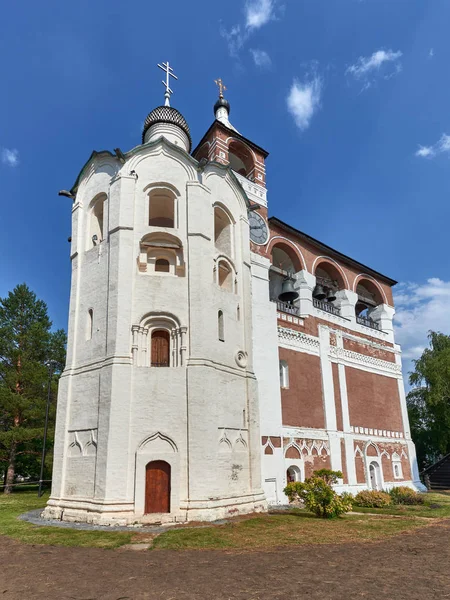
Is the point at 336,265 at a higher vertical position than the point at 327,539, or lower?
higher

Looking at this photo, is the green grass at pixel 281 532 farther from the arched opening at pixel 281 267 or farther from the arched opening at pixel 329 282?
the arched opening at pixel 329 282

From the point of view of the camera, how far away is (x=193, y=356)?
1484 centimetres

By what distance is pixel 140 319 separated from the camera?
49.6 ft

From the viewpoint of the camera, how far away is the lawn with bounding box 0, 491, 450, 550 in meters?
10.3

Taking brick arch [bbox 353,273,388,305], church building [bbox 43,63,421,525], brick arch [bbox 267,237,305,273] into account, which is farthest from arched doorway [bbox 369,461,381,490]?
brick arch [bbox 267,237,305,273]

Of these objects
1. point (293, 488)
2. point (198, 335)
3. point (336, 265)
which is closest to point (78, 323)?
point (198, 335)

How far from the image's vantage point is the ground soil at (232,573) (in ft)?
21.6

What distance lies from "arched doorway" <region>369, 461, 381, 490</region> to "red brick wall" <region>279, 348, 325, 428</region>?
4.77 m

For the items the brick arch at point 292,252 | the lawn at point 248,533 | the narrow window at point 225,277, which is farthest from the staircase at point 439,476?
the narrow window at point 225,277

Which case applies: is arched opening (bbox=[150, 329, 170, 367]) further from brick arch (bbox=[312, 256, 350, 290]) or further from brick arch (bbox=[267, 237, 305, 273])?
brick arch (bbox=[312, 256, 350, 290])

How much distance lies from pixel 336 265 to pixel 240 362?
12.1 meters

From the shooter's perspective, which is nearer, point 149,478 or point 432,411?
point 149,478

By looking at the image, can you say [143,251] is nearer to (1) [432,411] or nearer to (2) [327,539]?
(2) [327,539]

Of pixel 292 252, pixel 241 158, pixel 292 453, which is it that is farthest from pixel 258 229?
pixel 292 453
